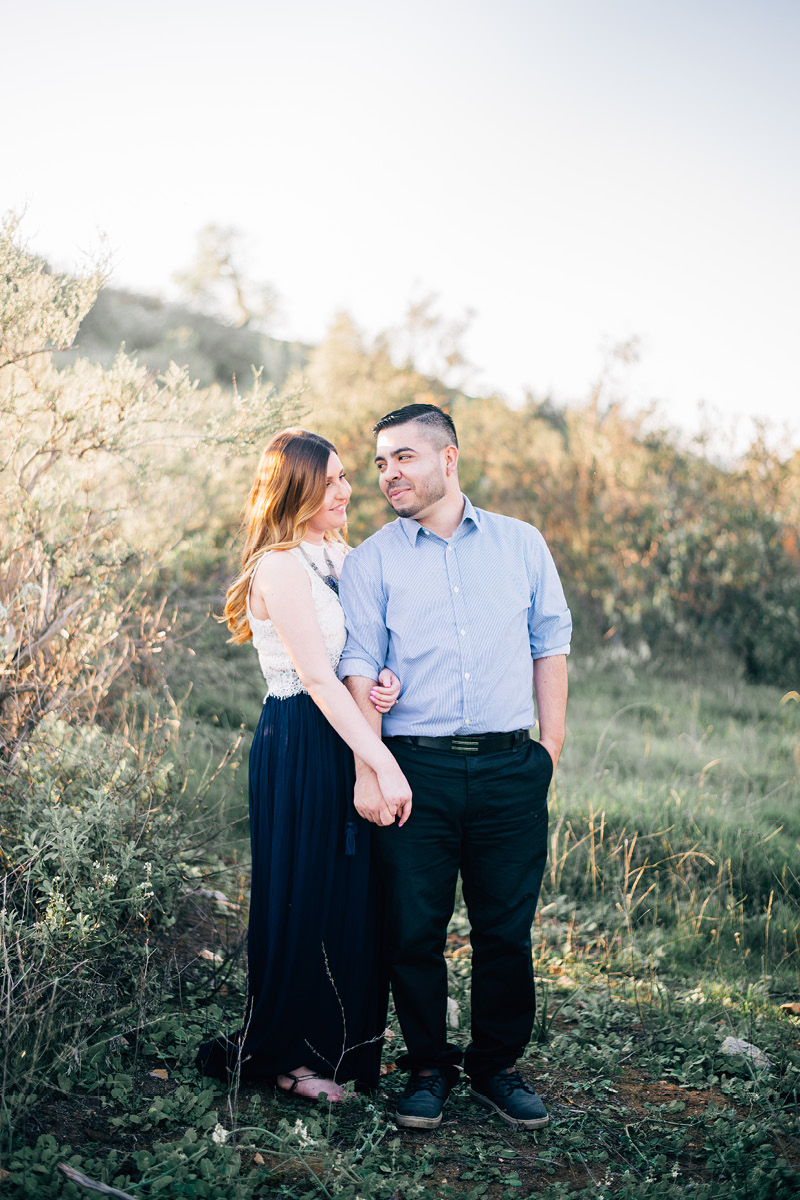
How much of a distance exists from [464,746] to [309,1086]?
1273mm

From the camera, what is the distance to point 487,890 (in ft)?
9.72

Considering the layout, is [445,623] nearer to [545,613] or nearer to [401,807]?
[545,613]

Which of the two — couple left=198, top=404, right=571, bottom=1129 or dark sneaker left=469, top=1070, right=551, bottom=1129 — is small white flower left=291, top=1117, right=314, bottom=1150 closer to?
couple left=198, top=404, right=571, bottom=1129

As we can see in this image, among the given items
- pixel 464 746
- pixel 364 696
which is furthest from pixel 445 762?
pixel 364 696

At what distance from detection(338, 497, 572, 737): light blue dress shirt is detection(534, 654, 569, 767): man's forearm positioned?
81mm

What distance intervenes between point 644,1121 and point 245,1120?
136 cm

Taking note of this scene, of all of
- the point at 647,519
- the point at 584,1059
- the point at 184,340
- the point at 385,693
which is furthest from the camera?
the point at 184,340

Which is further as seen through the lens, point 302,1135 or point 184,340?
point 184,340

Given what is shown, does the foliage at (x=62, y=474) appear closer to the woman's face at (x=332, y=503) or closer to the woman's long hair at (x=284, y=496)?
the woman's long hair at (x=284, y=496)

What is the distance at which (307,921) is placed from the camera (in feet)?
9.64

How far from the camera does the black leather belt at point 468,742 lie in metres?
2.89

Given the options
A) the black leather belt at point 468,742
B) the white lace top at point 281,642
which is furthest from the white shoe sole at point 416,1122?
the white lace top at point 281,642

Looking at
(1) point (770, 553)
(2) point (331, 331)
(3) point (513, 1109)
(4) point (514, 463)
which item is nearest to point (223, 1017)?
(3) point (513, 1109)

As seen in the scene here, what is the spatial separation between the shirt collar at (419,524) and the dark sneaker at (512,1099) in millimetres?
1894
